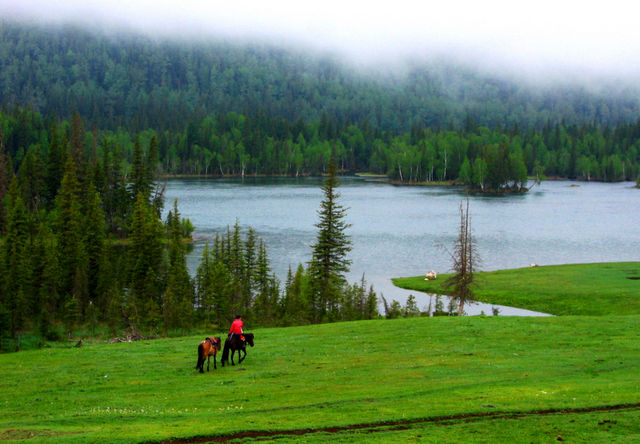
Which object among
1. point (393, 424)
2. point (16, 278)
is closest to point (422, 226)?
point (16, 278)

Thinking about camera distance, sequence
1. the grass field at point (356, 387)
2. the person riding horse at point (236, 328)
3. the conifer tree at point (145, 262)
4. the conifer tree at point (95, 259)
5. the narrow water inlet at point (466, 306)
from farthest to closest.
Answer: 1. the conifer tree at point (95, 259)
2. the conifer tree at point (145, 262)
3. the narrow water inlet at point (466, 306)
4. the person riding horse at point (236, 328)
5. the grass field at point (356, 387)

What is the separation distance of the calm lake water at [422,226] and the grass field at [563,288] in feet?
9.16

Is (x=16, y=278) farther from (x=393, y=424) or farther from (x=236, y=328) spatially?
(x=393, y=424)

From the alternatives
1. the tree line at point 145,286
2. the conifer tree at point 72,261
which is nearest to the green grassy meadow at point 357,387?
the tree line at point 145,286

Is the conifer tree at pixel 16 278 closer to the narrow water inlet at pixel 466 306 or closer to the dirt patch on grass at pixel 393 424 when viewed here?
the narrow water inlet at pixel 466 306

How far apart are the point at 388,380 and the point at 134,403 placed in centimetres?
832

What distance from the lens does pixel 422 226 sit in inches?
4370

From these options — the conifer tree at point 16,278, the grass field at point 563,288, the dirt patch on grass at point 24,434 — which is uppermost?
the dirt patch on grass at point 24,434

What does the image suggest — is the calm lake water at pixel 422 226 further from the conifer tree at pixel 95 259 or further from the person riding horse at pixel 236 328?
the person riding horse at pixel 236 328

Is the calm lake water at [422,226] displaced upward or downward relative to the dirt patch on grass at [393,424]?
downward

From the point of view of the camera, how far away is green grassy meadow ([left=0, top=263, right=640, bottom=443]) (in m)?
15.9

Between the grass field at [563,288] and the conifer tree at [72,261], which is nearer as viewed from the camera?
the grass field at [563,288]

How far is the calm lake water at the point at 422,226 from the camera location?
80.1m

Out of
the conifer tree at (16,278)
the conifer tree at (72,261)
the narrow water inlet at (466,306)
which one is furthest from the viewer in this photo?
the conifer tree at (72,261)
